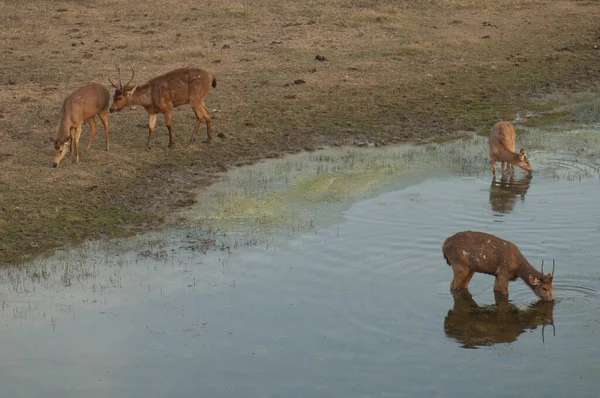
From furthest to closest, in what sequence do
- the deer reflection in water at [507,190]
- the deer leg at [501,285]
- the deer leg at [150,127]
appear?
the deer leg at [150,127] → the deer reflection in water at [507,190] → the deer leg at [501,285]

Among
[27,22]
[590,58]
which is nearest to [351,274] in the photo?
[590,58]

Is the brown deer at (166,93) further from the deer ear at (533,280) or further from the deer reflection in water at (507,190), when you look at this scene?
the deer ear at (533,280)

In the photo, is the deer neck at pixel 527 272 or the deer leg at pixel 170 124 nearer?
the deer neck at pixel 527 272

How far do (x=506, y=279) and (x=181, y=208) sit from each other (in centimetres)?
508

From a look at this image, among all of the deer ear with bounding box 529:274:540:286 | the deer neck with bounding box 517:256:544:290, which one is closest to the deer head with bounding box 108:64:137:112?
the deer neck with bounding box 517:256:544:290

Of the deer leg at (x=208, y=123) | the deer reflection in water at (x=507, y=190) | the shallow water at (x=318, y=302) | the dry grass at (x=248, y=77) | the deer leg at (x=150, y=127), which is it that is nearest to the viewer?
the shallow water at (x=318, y=302)

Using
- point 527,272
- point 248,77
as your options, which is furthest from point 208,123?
point 527,272

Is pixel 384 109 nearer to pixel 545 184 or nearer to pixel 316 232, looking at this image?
pixel 545 184

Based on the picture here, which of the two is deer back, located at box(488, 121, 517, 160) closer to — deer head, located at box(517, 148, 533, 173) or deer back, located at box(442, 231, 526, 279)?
deer head, located at box(517, 148, 533, 173)

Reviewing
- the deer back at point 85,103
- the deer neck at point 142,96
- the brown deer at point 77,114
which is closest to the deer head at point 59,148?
the brown deer at point 77,114

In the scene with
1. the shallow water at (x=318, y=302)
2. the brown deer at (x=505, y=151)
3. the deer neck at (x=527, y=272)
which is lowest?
the shallow water at (x=318, y=302)

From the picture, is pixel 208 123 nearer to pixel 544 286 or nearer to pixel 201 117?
pixel 201 117

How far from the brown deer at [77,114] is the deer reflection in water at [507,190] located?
635 centimetres

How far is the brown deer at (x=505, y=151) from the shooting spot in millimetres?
15438
